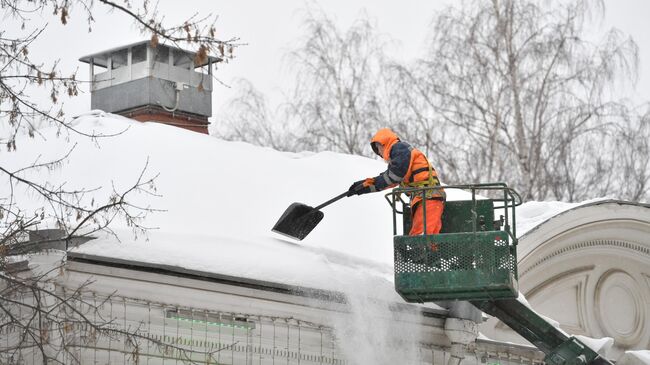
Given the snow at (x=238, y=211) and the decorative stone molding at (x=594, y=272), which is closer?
the snow at (x=238, y=211)

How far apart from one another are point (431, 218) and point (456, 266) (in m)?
0.59

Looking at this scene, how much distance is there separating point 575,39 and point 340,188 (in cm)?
1710

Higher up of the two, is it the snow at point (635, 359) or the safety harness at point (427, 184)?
the safety harness at point (427, 184)

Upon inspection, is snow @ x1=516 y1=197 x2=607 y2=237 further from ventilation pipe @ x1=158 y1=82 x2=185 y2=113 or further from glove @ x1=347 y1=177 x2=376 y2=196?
ventilation pipe @ x1=158 y1=82 x2=185 y2=113

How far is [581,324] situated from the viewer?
48.4 feet

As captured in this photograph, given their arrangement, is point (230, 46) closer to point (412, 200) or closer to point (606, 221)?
point (412, 200)

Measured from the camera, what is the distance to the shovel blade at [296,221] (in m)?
11.4

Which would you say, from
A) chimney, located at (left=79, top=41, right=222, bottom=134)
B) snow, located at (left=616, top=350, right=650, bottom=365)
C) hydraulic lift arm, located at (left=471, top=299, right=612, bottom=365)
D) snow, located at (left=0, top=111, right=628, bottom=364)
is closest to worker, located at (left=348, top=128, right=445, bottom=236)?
snow, located at (left=0, top=111, right=628, bottom=364)

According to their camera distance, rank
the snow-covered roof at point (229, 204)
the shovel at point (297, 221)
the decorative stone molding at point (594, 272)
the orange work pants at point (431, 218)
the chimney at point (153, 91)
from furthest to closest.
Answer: the chimney at point (153, 91), the decorative stone molding at point (594, 272), the shovel at point (297, 221), the orange work pants at point (431, 218), the snow-covered roof at point (229, 204)

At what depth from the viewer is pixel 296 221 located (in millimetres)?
11477

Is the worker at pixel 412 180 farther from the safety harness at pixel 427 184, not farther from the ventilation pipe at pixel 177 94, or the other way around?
the ventilation pipe at pixel 177 94

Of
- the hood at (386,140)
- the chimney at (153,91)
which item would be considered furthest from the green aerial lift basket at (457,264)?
the chimney at (153,91)

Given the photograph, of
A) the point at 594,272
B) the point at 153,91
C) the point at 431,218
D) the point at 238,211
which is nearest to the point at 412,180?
the point at 431,218

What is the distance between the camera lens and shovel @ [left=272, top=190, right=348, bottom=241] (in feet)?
37.3
